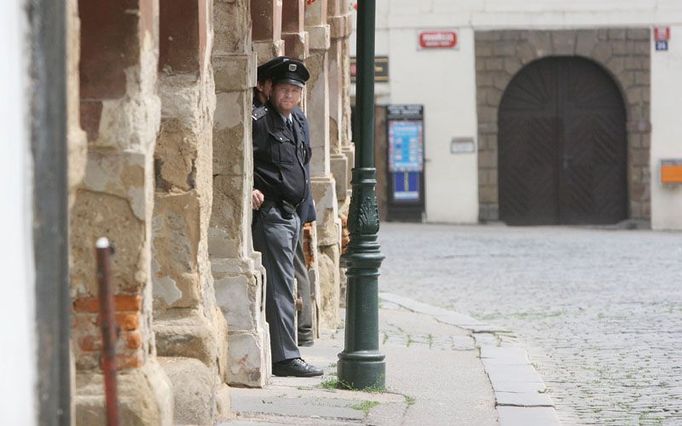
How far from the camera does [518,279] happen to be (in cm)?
2189

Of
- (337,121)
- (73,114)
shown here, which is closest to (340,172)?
(337,121)

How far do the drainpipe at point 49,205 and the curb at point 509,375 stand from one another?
490cm

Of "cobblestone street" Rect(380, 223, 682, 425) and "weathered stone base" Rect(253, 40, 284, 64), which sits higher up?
"weathered stone base" Rect(253, 40, 284, 64)

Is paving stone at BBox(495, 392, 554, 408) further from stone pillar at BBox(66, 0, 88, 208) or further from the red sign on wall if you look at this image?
the red sign on wall

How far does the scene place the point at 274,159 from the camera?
11.9m

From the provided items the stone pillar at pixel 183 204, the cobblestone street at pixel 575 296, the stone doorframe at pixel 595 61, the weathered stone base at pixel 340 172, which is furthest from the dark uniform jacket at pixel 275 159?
the stone doorframe at pixel 595 61

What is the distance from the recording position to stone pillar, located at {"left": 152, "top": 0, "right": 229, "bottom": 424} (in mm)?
9242

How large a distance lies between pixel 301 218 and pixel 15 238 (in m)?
6.82

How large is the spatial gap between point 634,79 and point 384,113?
15.8 ft

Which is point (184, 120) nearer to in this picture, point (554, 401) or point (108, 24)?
point (108, 24)

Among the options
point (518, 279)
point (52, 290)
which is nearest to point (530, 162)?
point (518, 279)

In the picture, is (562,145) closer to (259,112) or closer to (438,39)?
(438,39)

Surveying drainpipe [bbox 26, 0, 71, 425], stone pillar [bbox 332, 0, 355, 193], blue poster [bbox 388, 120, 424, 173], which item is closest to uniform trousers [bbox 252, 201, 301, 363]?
drainpipe [bbox 26, 0, 71, 425]

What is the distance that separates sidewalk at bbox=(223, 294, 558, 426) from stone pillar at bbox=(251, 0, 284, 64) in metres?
2.12
